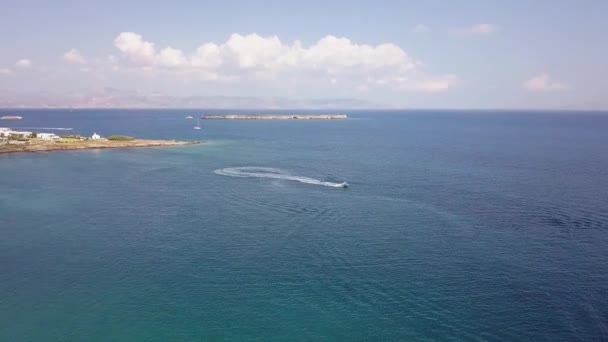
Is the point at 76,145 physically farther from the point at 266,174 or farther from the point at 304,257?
the point at 304,257

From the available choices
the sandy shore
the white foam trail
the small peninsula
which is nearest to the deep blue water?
the white foam trail

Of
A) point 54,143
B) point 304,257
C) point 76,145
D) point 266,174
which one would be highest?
point 54,143

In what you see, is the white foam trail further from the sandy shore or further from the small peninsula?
the small peninsula

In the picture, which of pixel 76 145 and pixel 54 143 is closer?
pixel 76 145

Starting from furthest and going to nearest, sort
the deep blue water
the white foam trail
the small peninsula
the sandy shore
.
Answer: the small peninsula
the sandy shore
the white foam trail
the deep blue water

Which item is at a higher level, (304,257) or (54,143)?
(54,143)

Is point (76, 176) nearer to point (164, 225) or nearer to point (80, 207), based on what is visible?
point (80, 207)

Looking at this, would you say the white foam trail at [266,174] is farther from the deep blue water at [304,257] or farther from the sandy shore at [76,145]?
the sandy shore at [76,145]

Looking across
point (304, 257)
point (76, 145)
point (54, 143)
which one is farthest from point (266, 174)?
point (54, 143)
